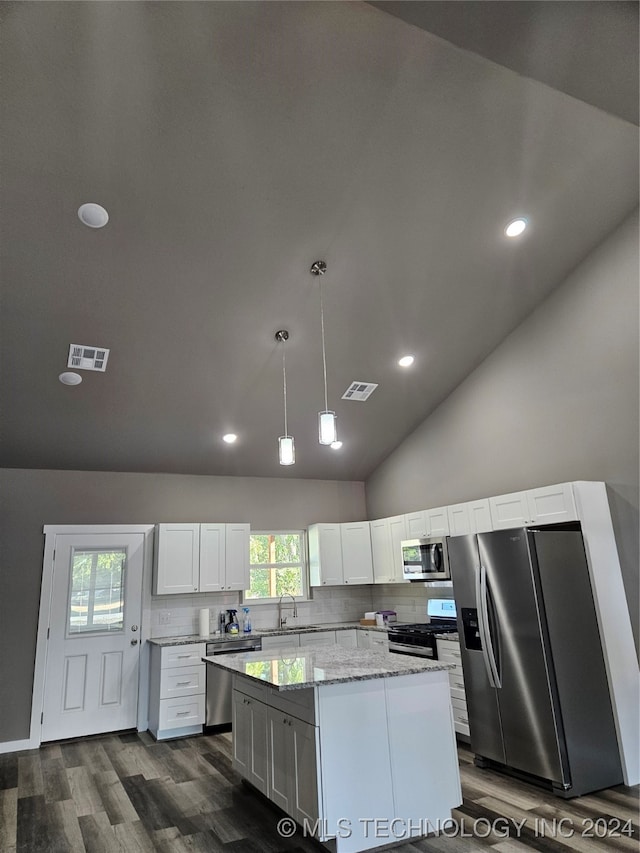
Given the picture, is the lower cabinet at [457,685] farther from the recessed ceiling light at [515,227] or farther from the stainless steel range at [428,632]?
the recessed ceiling light at [515,227]

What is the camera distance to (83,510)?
5910 mm

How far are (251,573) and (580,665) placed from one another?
394cm

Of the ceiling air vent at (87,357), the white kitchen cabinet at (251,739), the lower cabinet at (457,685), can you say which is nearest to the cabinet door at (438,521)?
the lower cabinet at (457,685)

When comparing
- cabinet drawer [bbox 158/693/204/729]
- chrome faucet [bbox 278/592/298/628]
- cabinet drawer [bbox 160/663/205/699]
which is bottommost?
cabinet drawer [bbox 158/693/204/729]

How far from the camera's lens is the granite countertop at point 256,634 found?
18.2 feet

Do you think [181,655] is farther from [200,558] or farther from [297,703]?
[297,703]

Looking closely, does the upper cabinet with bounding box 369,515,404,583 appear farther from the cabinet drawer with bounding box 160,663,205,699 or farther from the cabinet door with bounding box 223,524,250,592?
the cabinet drawer with bounding box 160,663,205,699

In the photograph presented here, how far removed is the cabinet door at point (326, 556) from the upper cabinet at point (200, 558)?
36.1 inches

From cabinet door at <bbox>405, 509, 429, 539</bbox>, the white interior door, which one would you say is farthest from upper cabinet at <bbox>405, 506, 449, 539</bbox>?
the white interior door

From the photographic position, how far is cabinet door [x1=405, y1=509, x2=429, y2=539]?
5891 millimetres

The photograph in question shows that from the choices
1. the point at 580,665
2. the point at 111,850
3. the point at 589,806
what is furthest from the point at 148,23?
the point at 589,806

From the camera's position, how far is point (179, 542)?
19.8ft

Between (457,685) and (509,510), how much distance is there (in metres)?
1.61

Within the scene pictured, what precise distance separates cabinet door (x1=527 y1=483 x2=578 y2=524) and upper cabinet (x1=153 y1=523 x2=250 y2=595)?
3.31 metres
